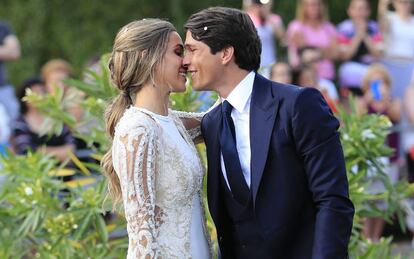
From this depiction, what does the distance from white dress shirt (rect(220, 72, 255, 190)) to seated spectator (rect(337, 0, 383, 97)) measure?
5587 millimetres

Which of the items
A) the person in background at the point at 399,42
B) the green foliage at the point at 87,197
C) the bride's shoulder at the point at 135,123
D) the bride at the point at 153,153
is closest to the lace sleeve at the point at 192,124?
the bride at the point at 153,153

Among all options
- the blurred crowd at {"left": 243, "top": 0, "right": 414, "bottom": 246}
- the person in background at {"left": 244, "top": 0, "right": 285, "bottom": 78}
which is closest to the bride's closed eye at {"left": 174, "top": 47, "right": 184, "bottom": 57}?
the blurred crowd at {"left": 243, "top": 0, "right": 414, "bottom": 246}

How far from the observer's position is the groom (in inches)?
158

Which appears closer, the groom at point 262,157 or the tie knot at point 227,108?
the groom at point 262,157

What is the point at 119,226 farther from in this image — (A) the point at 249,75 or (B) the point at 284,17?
(B) the point at 284,17

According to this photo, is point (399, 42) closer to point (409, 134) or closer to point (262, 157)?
point (409, 134)

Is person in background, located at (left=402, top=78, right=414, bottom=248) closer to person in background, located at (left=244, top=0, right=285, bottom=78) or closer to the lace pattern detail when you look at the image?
person in background, located at (left=244, top=0, right=285, bottom=78)

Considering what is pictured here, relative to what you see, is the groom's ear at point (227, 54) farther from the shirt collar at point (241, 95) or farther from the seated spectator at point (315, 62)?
the seated spectator at point (315, 62)

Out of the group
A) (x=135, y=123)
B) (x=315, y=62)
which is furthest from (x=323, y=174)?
(x=315, y=62)

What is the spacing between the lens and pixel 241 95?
4.22 m

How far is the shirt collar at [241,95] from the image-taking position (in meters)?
4.21

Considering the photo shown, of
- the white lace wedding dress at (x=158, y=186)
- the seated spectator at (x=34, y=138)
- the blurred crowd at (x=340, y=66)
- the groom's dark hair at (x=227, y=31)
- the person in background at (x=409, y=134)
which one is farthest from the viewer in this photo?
the person in background at (x=409, y=134)

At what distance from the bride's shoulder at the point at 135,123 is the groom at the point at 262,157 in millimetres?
292

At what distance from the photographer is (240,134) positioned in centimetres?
421
